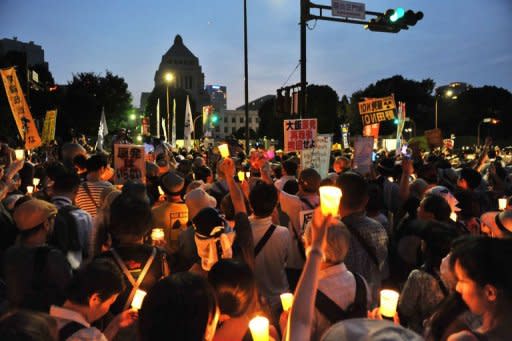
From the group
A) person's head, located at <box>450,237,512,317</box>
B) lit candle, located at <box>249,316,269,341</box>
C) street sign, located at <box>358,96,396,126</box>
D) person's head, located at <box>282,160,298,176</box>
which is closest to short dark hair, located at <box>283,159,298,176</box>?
person's head, located at <box>282,160,298,176</box>

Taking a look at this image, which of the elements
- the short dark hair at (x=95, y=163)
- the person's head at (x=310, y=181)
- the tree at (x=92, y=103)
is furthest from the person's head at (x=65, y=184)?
the tree at (x=92, y=103)

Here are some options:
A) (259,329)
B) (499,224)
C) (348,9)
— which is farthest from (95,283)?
(348,9)

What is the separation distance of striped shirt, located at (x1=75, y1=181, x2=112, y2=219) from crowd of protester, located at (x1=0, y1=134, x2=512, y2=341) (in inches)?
0.5

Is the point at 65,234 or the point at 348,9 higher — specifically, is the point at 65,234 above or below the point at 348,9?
below

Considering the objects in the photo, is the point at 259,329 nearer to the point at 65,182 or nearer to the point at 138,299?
the point at 138,299

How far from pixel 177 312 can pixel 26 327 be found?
54 cm

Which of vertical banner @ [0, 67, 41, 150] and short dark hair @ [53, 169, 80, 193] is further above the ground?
vertical banner @ [0, 67, 41, 150]

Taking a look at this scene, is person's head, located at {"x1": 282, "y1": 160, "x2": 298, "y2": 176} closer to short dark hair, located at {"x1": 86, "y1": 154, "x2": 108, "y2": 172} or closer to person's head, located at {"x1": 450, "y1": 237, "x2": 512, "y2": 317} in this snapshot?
short dark hair, located at {"x1": 86, "y1": 154, "x2": 108, "y2": 172}

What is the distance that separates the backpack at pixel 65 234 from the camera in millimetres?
3947

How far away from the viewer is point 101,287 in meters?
2.44

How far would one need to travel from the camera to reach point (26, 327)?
1455 mm

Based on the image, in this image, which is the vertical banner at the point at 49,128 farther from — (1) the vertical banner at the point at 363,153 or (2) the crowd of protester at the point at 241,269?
(1) the vertical banner at the point at 363,153

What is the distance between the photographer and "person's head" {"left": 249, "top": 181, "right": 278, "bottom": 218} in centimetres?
395

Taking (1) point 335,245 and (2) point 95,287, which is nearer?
(2) point 95,287
